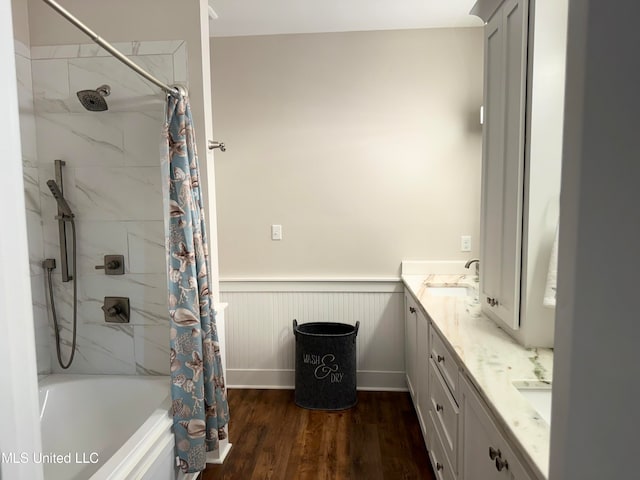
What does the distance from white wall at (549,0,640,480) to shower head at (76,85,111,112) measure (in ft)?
6.41

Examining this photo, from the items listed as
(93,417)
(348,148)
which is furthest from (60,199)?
(348,148)

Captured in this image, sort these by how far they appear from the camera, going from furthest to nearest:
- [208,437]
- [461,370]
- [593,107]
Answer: [208,437] → [461,370] → [593,107]

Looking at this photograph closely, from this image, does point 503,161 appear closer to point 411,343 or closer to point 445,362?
point 445,362

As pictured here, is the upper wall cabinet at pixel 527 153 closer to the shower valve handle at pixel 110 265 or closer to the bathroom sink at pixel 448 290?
the bathroom sink at pixel 448 290

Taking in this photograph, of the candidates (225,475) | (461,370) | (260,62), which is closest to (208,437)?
(225,475)

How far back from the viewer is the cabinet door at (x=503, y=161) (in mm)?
1495

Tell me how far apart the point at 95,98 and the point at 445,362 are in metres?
1.99

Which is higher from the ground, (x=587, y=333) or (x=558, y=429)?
(x=587, y=333)

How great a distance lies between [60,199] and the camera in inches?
81.0

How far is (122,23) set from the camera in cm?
203

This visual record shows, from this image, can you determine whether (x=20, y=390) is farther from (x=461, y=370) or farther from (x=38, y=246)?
(x=38, y=246)

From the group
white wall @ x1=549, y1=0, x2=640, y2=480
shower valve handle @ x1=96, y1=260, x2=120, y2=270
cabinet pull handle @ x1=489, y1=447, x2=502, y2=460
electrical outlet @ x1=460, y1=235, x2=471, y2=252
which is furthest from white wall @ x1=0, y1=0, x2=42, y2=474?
electrical outlet @ x1=460, y1=235, x2=471, y2=252

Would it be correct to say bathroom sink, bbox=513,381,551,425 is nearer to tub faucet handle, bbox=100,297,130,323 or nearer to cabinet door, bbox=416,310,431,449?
cabinet door, bbox=416,310,431,449

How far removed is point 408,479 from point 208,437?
1034mm
